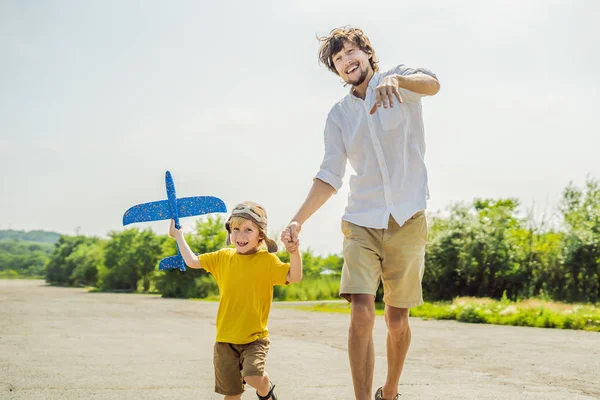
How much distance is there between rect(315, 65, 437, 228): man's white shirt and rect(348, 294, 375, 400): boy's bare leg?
49 centimetres

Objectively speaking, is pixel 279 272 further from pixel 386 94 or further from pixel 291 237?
pixel 386 94

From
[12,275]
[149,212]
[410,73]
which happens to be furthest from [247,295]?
[12,275]

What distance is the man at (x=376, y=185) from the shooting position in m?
4.07

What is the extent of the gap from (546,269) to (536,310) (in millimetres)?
7227

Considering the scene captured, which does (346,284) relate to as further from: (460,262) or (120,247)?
(120,247)

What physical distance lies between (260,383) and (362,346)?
2.08 feet

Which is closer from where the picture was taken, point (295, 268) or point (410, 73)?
point (295, 268)

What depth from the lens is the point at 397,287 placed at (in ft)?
14.0

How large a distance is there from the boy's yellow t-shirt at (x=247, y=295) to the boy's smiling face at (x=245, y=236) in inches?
2.6

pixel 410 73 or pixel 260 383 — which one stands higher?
pixel 410 73

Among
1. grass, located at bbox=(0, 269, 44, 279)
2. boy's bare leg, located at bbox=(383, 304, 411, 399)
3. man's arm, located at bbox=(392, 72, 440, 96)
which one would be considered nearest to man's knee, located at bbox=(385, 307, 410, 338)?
boy's bare leg, located at bbox=(383, 304, 411, 399)

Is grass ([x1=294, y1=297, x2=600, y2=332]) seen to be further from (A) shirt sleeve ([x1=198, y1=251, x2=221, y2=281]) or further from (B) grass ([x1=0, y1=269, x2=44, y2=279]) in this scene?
(B) grass ([x1=0, y1=269, x2=44, y2=279])

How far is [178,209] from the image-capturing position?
4586mm

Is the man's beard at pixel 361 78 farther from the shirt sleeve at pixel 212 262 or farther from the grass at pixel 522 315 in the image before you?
the grass at pixel 522 315
